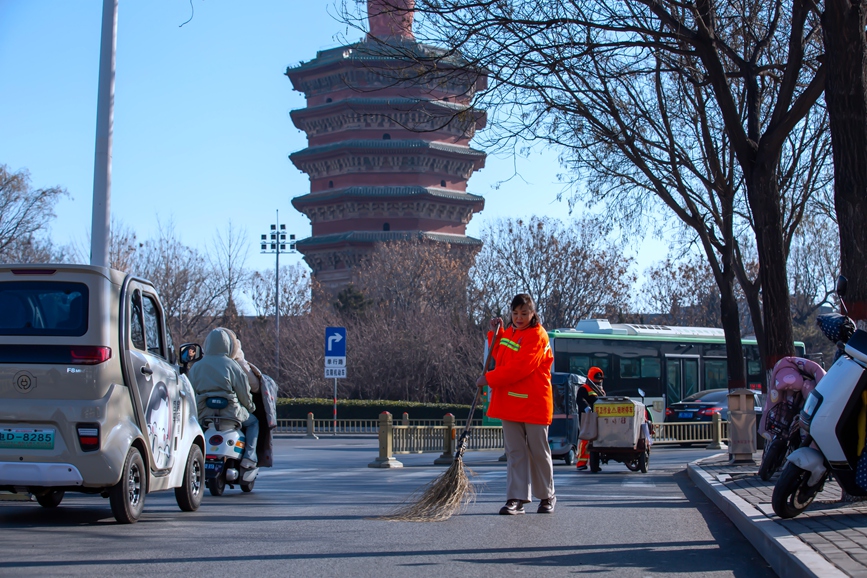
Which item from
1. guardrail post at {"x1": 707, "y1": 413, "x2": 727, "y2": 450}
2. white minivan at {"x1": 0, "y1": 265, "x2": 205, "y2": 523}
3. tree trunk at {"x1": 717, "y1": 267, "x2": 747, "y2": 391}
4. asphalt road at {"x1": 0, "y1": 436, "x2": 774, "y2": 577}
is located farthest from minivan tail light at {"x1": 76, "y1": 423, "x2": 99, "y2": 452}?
guardrail post at {"x1": 707, "y1": 413, "x2": 727, "y2": 450}

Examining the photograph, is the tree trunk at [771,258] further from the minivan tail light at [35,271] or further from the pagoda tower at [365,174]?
the pagoda tower at [365,174]

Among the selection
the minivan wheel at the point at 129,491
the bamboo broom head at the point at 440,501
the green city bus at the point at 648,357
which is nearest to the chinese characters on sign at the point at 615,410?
the bamboo broom head at the point at 440,501

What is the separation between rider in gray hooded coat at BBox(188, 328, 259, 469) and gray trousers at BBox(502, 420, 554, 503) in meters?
3.18

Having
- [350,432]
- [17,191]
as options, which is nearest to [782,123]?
[350,432]

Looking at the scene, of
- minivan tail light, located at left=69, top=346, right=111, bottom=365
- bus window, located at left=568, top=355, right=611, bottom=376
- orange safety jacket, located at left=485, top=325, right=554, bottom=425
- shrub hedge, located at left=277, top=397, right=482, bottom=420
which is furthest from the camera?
shrub hedge, located at left=277, top=397, right=482, bottom=420

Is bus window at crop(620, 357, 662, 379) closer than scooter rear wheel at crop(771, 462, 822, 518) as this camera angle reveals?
No

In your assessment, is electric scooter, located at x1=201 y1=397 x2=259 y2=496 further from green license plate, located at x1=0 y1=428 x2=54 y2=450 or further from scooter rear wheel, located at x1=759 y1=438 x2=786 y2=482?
scooter rear wheel, located at x1=759 y1=438 x2=786 y2=482

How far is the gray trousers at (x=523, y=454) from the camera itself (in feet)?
29.6

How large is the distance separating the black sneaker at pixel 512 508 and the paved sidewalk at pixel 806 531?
1.79 meters

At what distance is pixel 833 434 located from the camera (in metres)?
6.90

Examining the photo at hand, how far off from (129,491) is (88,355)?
1.10 meters

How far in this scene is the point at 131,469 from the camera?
782 centimetres

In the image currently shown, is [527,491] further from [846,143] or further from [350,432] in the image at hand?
[350,432]

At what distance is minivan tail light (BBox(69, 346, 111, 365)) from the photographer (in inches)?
291
